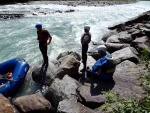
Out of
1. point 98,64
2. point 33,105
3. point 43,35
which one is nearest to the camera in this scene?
point 33,105

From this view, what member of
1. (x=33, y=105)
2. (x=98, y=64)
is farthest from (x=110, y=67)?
(x=33, y=105)

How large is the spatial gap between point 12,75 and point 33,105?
2416 mm

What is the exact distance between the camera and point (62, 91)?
22.5ft

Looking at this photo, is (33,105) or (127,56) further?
(127,56)

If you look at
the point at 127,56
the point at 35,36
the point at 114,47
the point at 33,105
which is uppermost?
the point at 127,56

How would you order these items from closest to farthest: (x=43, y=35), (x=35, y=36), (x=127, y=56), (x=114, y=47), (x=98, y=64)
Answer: (x=98, y=64) → (x=43, y=35) → (x=127, y=56) → (x=114, y=47) → (x=35, y=36)

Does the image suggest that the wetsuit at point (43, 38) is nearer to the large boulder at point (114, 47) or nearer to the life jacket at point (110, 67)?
the life jacket at point (110, 67)

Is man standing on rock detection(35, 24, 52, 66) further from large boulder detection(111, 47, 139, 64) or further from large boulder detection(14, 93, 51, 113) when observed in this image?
large boulder detection(111, 47, 139, 64)

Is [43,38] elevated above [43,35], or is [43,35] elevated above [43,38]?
[43,35]

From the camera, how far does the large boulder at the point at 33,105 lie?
6.50m

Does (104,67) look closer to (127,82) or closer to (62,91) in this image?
(127,82)

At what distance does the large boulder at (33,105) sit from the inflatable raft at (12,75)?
1251 millimetres

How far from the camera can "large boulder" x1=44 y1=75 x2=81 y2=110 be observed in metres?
6.70

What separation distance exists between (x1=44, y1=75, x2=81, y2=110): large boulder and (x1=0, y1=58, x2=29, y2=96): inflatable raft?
1.51 m
